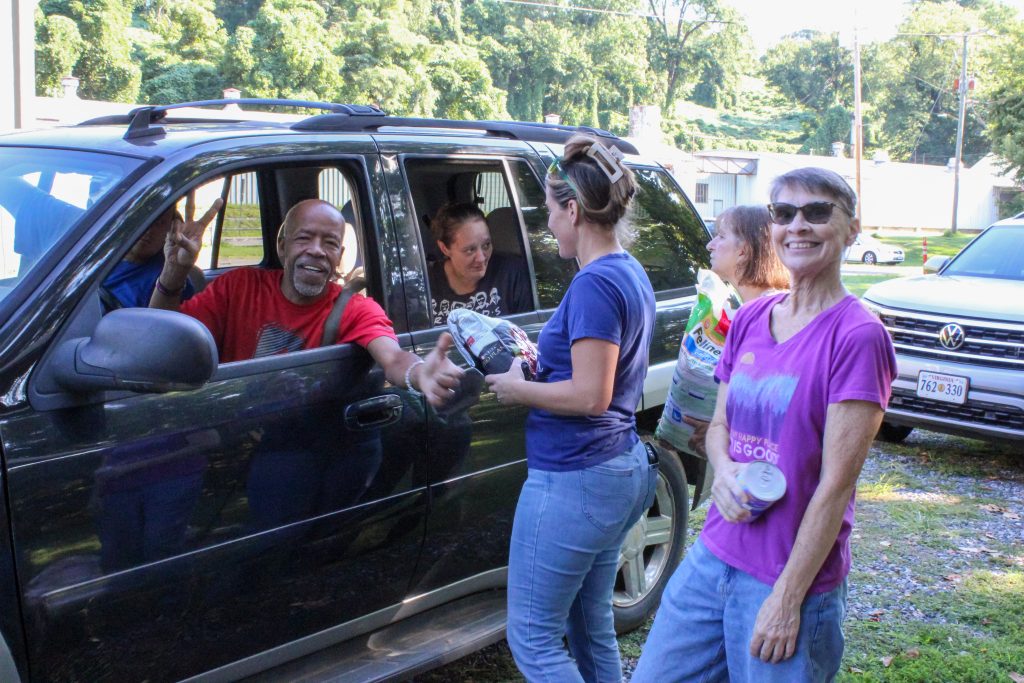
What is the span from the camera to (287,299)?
11.0 ft

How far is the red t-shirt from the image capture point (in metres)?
3.18

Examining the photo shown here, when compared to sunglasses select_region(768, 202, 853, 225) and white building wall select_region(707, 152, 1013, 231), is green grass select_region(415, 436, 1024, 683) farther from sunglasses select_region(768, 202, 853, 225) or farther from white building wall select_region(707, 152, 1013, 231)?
white building wall select_region(707, 152, 1013, 231)

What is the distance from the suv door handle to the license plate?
18.1 ft

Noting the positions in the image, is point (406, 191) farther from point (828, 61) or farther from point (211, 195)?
point (828, 61)

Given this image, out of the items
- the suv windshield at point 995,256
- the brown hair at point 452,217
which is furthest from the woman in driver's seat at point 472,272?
the suv windshield at point 995,256

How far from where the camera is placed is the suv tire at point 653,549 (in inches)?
172

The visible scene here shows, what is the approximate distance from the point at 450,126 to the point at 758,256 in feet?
4.15

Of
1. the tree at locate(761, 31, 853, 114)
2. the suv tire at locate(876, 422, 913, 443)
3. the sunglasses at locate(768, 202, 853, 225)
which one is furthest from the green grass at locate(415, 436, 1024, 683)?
the tree at locate(761, 31, 853, 114)

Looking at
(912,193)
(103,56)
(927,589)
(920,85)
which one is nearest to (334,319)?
(927,589)

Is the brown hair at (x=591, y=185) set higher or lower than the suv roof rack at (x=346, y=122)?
lower

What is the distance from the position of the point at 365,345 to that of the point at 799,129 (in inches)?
4415

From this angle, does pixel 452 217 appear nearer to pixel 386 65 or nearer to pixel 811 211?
pixel 811 211

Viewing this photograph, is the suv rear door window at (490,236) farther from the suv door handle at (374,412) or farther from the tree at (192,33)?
the tree at (192,33)

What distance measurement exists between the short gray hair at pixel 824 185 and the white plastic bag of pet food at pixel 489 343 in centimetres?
85
